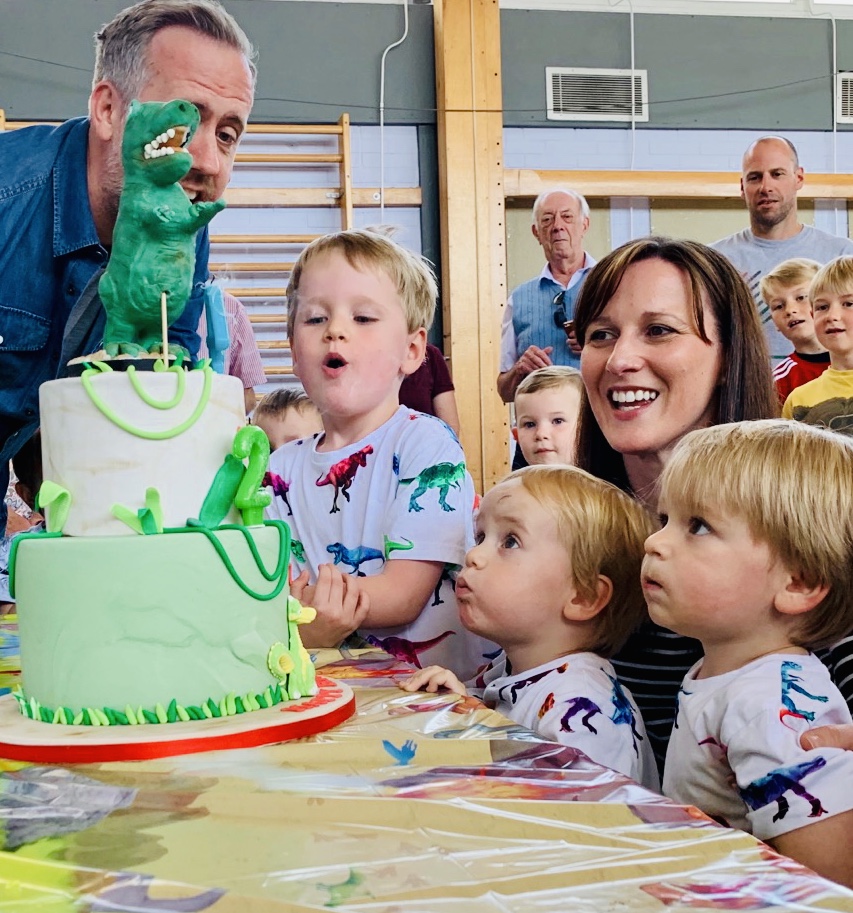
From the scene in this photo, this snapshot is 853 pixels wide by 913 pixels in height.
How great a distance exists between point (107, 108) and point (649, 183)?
4647 millimetres

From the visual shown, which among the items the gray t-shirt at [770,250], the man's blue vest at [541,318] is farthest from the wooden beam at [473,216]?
the gray t-shirt at [770,250]

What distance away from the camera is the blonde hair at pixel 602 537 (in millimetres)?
1334

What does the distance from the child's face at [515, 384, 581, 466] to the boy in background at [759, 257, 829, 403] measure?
1009 millimetres

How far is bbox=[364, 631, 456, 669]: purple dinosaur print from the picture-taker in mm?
1608

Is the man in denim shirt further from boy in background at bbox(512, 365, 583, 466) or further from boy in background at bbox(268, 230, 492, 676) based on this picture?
boy in background at bbox(512, 365, 583, 466)

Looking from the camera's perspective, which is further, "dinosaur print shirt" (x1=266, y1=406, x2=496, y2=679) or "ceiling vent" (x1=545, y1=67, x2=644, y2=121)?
"ceiling vent" (x1=545, y1=67, x2=644, y2=121)

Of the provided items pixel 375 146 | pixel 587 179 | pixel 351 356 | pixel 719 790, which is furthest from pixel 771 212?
pixel 719 790

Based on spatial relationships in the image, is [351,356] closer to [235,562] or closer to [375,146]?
[235,562]

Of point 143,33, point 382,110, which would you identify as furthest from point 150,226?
point 382,110

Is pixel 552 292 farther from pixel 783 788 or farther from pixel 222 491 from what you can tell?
pixel 783 788

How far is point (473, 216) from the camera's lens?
5715 mm

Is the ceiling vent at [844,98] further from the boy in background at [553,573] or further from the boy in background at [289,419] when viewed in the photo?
the boy in background at [553,573]

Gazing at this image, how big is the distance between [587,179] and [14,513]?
3435mm

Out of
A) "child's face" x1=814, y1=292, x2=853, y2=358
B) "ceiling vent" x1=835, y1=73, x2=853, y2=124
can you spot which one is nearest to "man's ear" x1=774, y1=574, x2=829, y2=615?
"child's face" x1=814, y1=292, x2=853, y2=358
